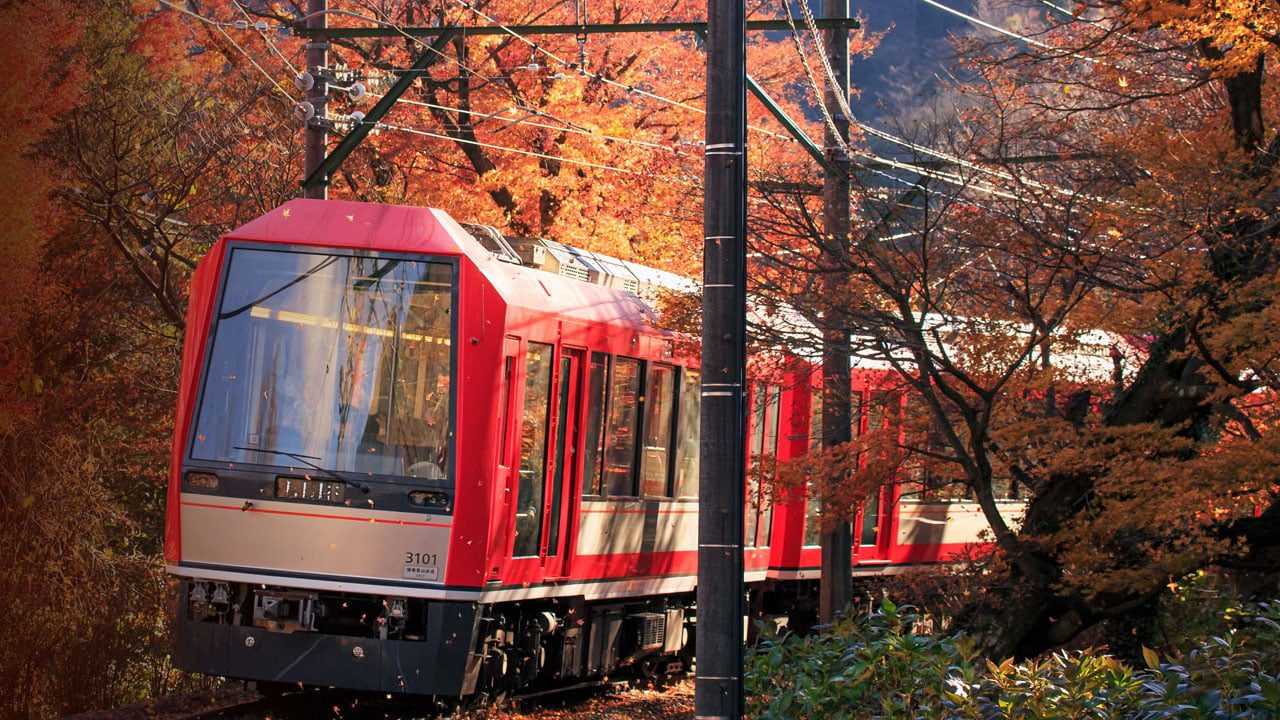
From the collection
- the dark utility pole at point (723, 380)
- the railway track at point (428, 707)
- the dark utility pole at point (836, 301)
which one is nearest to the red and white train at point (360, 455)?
the railway track at point (428, 707)

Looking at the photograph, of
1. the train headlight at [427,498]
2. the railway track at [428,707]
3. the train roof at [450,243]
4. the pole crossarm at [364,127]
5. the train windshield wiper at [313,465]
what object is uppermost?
the pole crossarm at [364,127]

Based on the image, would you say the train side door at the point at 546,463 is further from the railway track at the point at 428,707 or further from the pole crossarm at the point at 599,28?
the pole crossarm at the point at 599,28

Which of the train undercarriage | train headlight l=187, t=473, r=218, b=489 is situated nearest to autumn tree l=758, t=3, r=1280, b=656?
the train undercarriage

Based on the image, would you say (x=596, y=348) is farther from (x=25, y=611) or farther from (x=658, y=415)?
(x=25, y=611)

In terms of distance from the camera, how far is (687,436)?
1420cm

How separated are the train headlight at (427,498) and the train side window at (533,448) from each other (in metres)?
0.94

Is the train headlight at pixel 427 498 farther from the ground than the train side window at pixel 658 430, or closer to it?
closer to it

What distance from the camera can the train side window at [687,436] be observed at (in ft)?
45.9

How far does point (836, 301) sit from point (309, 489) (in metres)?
4.67

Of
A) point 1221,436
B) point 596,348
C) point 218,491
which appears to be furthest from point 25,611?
point 1221,436

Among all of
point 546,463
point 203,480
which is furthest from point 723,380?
point 203,480

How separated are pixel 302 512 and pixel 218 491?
0.65 m

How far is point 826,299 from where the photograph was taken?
12156 mm

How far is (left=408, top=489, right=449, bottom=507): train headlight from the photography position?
10.2 meters
